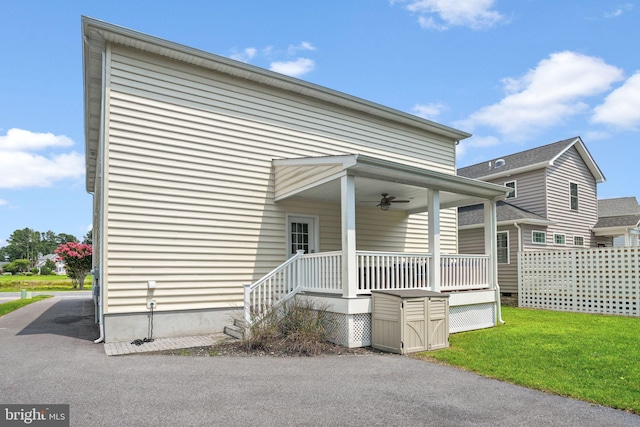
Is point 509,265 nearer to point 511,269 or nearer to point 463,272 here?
point 511,269

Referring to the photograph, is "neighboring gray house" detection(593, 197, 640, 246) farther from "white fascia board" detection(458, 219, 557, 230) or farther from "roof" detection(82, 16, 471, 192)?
"roof" detection(82, 16, 471, 192)

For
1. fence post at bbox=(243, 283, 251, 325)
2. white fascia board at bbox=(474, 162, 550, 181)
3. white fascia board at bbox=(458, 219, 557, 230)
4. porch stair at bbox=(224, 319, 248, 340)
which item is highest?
white fascia board at bbox=(474, 162, 550, 181)

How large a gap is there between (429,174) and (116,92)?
6.76 m

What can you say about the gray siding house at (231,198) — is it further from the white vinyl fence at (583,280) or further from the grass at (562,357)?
the white vinyl fence at (583,280)

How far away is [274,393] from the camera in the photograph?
201 inches

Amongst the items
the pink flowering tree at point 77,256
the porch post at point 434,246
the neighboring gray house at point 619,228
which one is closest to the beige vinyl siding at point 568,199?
the neighboring gray house at point 619,228

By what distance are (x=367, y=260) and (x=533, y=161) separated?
14025mm

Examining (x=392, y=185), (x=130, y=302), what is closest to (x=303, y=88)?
(x=392, y=185)

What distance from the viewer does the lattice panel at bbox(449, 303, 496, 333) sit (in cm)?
970

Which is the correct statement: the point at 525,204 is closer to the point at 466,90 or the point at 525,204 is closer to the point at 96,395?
the point at 466,90

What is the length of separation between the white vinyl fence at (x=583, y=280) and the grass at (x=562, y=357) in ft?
5.98

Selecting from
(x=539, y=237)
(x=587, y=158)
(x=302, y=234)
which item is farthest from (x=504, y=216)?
(x=302, y=234)

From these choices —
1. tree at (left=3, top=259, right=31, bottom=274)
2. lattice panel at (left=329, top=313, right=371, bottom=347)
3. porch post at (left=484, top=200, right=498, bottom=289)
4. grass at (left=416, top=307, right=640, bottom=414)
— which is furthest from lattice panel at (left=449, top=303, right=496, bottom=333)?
tree at (left=3, top=259, right=31, bottom=274)
